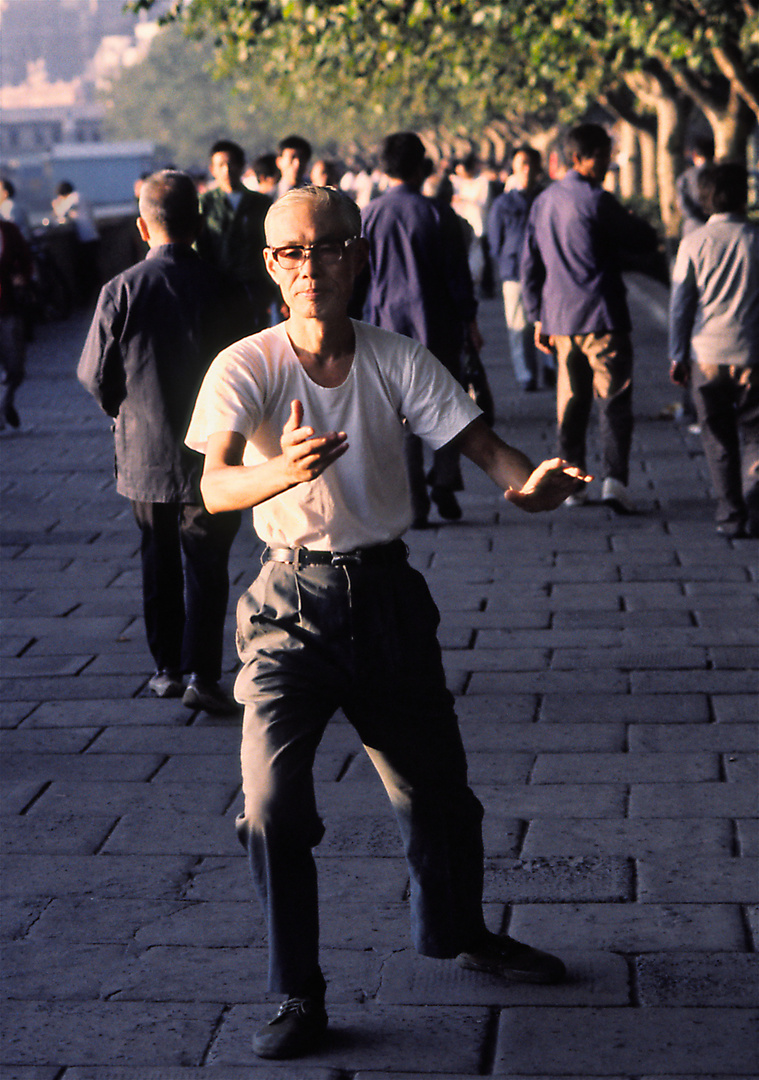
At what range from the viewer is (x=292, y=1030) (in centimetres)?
321

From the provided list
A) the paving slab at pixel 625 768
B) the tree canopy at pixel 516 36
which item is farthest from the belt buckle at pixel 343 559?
the tree canopy at pixel 516 36

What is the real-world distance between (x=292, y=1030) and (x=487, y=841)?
1176mm

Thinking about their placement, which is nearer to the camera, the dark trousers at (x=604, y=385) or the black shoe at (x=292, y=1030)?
the black shoe at (x=292, y=1030)

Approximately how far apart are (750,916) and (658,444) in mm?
6745

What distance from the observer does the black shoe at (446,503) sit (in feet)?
27.3

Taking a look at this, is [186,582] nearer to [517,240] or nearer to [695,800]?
[695,800]

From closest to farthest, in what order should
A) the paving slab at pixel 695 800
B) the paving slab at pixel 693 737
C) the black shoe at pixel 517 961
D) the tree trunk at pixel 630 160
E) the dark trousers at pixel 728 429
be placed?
the black shoe at pixel 517 961 → the paving slab at pixel 695 800 → the paving slab at pixel 693 737 → the dark trousers at pixel 728 429 → the tree trunk at pixel 630 160

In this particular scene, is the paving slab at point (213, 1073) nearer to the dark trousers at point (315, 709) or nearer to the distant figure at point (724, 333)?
the dark trousers at point (315, 709)

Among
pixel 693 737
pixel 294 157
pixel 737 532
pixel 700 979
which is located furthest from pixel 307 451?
pixel 294 157

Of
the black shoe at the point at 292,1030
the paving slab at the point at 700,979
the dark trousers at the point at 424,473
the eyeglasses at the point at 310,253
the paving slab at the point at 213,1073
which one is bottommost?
the dark trousers at the point at 424,473

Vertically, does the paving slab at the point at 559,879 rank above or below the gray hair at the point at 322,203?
below

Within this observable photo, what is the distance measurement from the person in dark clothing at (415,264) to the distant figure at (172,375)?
2276mm

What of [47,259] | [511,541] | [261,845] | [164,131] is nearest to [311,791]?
[261,845]

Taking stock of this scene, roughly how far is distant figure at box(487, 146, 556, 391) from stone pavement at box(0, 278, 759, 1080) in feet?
15.8
